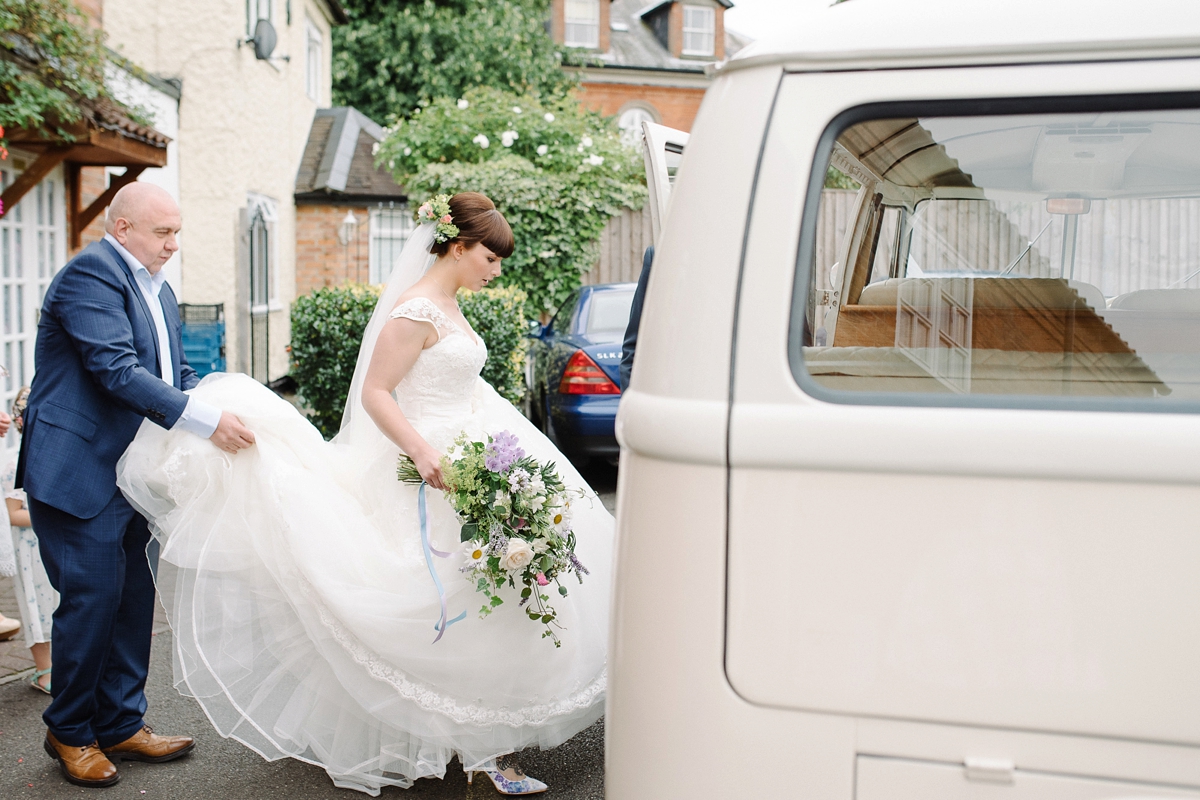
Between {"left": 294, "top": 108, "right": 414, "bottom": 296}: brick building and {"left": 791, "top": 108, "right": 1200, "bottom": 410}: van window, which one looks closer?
{"left": 791, "top": 108, "right": 1200, "bottom": 410}: van window

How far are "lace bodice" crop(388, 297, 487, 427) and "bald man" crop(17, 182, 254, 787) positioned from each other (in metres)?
0.55

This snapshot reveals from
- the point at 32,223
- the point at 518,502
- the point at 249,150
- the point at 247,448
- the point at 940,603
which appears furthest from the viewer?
the point at 249,150

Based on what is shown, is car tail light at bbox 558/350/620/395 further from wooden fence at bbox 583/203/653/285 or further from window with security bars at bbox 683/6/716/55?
window with security bars at bbox 683/6/716/55

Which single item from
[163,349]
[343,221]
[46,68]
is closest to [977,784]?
[163,349]

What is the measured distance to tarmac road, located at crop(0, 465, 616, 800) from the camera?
10.9 feet

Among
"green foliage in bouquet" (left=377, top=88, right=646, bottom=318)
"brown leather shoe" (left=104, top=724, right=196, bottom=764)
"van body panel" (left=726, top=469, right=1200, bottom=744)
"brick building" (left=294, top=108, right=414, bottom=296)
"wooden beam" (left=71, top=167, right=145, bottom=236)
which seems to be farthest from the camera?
"brick building" (left=294, top=108, right=414, bottom=296)

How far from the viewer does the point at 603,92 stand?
31.3 m

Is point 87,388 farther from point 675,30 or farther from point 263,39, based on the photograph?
point 675,30

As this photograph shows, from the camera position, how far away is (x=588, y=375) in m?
7.85

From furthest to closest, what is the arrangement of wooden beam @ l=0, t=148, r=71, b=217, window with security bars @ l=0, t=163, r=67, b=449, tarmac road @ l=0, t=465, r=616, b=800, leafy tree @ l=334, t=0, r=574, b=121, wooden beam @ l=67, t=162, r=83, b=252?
leafy tree @ l=334, t=0, r=574, b=121, wooden beam @ l=67, t=162, r=83, b=252, window with security bars @ l=0, t=163, r=67, b=449, wooden beam @ l=0, t=148, r=71, b=217, tarmac road @ l=0, t=465, r=616, b=800

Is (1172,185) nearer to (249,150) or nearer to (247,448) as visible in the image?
(247,448)

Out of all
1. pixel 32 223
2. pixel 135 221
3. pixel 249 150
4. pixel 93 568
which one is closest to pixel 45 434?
pixel 93 568

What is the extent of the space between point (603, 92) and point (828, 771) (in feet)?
103

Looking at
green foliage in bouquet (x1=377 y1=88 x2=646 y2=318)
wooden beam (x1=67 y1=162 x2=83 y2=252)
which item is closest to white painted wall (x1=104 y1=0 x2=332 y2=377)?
green foliage in bouquet (x1=377 y1=88 x2=646 y2=318)
